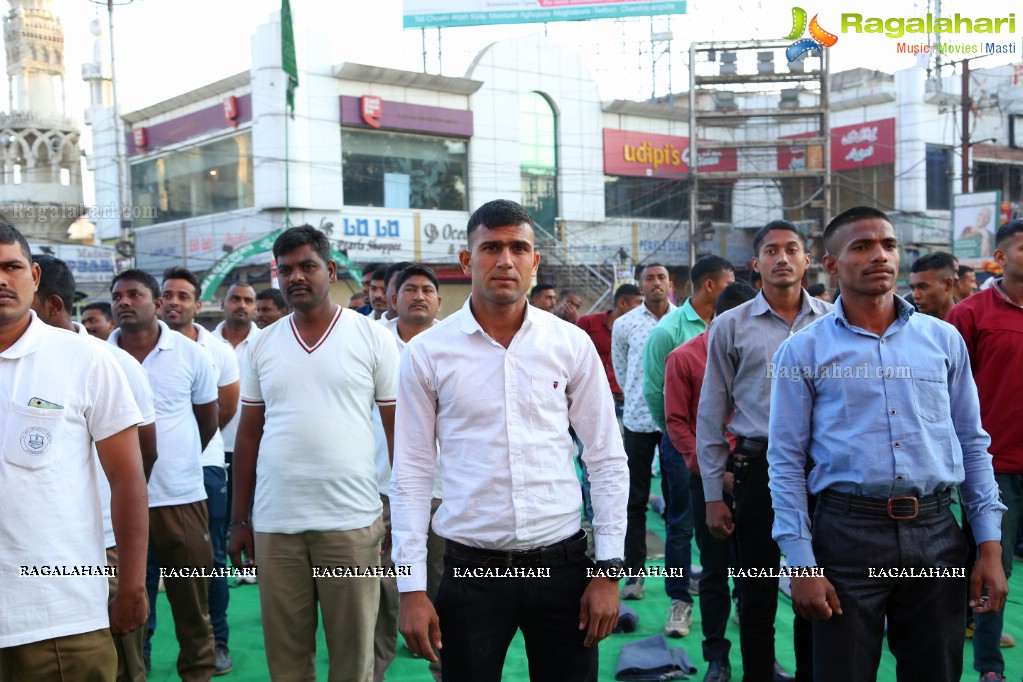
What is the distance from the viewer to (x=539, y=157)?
27875mm

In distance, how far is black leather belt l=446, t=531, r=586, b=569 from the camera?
8.68 feet

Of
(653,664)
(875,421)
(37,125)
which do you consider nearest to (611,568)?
(875,421)

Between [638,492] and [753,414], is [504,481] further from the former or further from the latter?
[638,492]

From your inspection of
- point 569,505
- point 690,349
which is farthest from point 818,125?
point 569,505

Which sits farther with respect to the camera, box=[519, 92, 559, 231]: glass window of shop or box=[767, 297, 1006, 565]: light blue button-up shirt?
box=[519, 92, 559, 231]: glass window of shop

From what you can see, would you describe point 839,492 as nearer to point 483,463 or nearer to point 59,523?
point 483,463

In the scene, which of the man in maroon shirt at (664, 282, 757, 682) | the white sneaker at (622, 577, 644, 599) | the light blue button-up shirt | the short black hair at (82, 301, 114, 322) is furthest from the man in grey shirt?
the short black hair at (82, 301, 114, 322)

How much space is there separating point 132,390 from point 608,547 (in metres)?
2.14

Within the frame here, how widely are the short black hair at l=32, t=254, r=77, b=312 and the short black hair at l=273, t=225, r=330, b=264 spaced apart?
0.92 m

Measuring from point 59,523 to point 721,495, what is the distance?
2.69m

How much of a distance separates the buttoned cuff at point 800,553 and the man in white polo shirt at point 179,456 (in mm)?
2904

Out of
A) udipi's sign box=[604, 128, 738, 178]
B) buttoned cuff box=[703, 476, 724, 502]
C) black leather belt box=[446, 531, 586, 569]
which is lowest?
buttoned cuff box=[703, 476, 724, 502]

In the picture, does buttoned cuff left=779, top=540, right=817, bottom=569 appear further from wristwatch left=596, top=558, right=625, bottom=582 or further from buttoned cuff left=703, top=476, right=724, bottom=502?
buttoned cuff left=703, top=476, right=724, bottom=502

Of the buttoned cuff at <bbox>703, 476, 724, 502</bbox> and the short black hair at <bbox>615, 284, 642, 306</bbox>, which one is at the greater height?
the short black hair at <bbox>615, 284, 642, 306</bbox>
